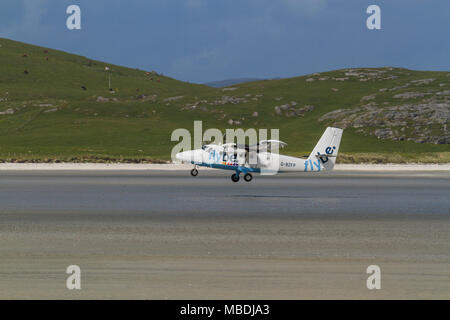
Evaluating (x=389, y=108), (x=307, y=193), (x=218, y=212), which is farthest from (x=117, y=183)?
(x=389, y=108)

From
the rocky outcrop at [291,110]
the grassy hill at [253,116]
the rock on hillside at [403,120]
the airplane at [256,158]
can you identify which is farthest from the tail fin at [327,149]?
the rocky outcrop at [291,110]

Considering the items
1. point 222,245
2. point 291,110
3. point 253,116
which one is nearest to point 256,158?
point 222,245

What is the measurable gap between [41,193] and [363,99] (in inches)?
4680

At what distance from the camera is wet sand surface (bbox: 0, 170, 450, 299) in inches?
521

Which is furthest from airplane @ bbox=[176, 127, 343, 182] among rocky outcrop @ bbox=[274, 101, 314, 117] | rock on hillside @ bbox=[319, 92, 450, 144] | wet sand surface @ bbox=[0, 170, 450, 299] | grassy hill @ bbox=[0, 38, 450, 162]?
rocky outcrop @ bbox=[274, 101, 314, 117]

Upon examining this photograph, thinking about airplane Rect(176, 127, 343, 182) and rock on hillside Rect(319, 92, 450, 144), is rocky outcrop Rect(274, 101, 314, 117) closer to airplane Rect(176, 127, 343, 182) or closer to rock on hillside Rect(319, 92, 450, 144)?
rock on hillside Rect(319, 92, 450, 144)

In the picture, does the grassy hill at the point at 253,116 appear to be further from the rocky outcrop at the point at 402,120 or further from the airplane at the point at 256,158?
the airplane at the point at 256,158

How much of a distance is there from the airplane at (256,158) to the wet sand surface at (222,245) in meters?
5.95

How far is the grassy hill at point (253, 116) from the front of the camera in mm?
98312

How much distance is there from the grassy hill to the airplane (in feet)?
113

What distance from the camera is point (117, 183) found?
45375 mm

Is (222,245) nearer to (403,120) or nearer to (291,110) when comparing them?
(403,120)

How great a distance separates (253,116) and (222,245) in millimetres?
119586

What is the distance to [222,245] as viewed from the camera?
18.7 m
